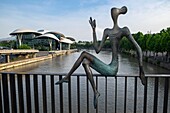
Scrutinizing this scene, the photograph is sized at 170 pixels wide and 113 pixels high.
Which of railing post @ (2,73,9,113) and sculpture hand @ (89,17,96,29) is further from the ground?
sculpture hand @ (89,17,96,29)

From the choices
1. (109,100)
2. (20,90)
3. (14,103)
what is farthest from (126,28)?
(109,100)

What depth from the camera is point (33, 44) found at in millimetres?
80938

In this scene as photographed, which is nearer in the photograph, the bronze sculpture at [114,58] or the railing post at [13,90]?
the bronze sculpture at [114,58]

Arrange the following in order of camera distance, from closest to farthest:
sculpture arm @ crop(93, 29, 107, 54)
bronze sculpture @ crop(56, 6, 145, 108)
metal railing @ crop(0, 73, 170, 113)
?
bronze sculpture @ crop(56, 6, 145, 108) → sculpture arm @ crop(93, 29, 107, 54) → metal railing @ crop(0, 73, 170, 113)

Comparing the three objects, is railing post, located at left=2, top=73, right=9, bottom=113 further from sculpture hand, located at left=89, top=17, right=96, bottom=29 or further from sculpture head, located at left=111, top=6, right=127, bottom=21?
sculpture head, located at left=111, top=6, right=127, bottom=21

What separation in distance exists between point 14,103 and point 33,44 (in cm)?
8078

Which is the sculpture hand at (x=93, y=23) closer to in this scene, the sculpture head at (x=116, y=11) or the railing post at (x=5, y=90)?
the sculpture head at (x=116, y=11)

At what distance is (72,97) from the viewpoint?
10164mm

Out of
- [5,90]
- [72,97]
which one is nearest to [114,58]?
[5,90]

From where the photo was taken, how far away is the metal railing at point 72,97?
9.66 feet

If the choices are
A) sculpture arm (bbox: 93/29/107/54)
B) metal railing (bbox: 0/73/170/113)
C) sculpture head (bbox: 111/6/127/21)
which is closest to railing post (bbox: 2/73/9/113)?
metal railing (bbox: 0/73/170/113)

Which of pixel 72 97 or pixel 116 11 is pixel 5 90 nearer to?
pixel 116 11

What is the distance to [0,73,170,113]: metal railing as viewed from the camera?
116 inches

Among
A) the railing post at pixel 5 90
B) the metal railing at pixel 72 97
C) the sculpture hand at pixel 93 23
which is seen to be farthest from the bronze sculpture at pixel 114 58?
the railing post at pixel 5 90
